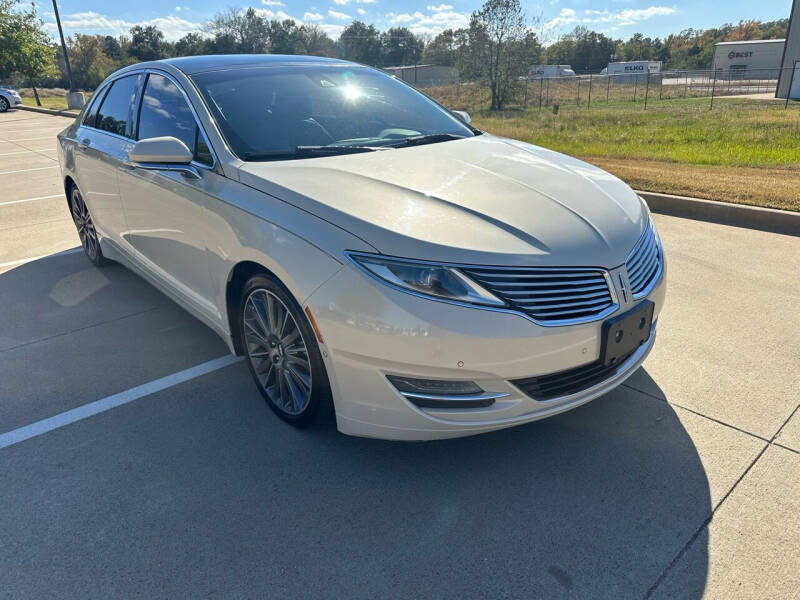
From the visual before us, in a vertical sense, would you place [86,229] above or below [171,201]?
below

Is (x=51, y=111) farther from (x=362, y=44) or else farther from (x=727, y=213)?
(x=362, y=44)

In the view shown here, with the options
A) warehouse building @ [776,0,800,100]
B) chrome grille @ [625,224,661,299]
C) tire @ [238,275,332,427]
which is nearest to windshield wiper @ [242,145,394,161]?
tire @ [238,275,332,427]

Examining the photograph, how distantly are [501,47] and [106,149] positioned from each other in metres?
33.4

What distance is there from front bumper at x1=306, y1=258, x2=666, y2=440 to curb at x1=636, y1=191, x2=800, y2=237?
469 centimetres

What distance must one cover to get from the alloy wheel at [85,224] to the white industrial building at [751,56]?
63.0 metres

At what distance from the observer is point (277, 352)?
2965 millimetres

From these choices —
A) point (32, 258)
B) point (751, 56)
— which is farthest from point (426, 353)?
point (751, 56)

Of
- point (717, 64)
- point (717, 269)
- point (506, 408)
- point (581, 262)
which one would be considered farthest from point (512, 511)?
point (717, 64)

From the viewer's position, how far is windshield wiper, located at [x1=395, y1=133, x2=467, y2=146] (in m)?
3.58

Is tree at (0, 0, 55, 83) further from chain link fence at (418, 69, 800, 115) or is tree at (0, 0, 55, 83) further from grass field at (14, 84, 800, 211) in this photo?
grass field at (14, 84, 800, 211)

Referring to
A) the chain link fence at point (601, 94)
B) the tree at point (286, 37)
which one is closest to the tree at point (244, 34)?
the tree at point (286, 37)

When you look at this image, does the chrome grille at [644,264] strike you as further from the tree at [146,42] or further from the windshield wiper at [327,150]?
the tree at [146,42]

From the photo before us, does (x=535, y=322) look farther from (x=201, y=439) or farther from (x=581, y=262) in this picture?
(x=201, y=439)

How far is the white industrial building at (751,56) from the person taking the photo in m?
57.2
